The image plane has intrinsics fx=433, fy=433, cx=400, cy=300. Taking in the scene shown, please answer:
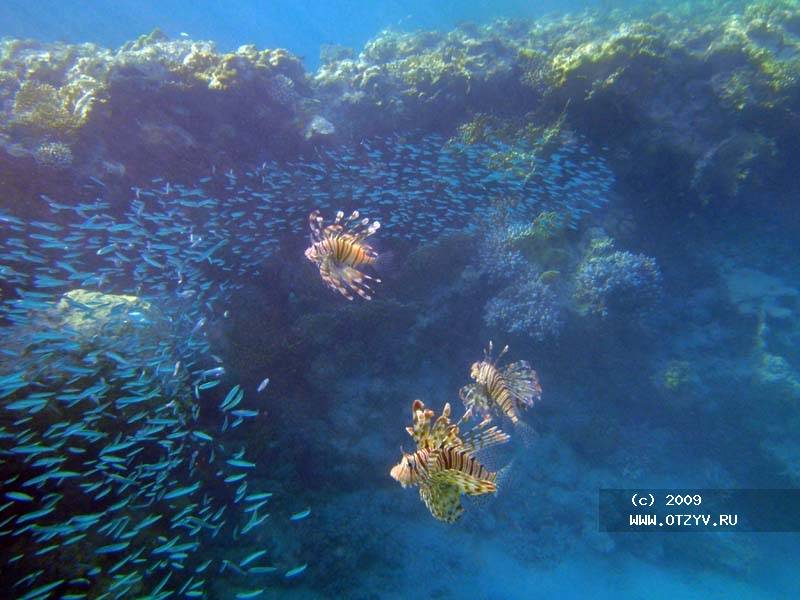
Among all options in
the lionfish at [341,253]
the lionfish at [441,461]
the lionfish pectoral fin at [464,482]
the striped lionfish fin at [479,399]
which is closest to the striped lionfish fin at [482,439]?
the lionfish at [441,461]

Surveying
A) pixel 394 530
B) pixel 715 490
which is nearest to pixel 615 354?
pixel 715 490

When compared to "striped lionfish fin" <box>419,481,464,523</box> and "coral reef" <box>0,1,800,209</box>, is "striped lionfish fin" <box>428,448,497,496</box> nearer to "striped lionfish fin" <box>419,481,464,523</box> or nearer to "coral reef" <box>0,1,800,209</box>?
"striped lionfish fin" <box>419,481,464,523</box>

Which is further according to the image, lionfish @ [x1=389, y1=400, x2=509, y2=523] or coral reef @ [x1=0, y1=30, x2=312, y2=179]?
coral reef @ [x1=0, y1=30, x2=312, y2=179]

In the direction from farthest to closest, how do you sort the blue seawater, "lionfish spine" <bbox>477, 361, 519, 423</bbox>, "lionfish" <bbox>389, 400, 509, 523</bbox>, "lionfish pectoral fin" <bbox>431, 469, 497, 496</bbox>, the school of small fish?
the blue seawater → the school of small fish → "lionfish spine" <bbox>477, 361, 519, 423</bbox> → "lionfish" <bbox>389, 400, 509, 523</bbox> → "lionfish pectoral fin" <bbox>431, 469, 497, 496</bbox>

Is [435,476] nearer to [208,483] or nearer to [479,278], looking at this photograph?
[208,483]

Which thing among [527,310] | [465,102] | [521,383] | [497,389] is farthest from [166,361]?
[465,102]

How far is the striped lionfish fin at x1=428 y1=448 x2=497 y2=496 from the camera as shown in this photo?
7.81 ft

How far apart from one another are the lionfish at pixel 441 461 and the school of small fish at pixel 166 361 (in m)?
0.01

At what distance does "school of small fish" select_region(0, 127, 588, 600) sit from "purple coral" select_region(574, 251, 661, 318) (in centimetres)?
145

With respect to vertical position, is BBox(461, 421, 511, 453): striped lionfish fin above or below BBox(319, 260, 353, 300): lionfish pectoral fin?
below

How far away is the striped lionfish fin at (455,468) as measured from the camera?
2381mm

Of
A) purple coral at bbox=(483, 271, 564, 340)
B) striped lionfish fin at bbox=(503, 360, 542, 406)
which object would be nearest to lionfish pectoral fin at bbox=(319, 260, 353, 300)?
striped lionfish fin at bbox=(503, 360, 542, 406)

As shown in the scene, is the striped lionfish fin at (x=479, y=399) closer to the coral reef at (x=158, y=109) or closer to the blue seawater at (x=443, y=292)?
the blue seawater at (x=443, y=292)

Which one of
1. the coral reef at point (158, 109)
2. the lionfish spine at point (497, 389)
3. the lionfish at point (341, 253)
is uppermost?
the coral reef at point (158, 109)
